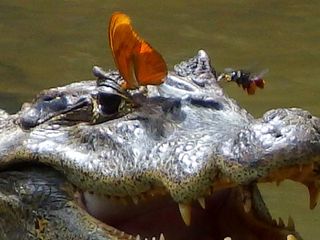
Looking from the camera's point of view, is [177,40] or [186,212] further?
[177,40]

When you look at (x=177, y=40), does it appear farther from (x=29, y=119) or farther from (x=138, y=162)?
(x=138, y=162)

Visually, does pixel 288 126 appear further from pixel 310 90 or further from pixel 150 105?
pixel 310 90

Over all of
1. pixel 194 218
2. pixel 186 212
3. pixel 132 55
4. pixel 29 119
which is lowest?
pixel 194 218

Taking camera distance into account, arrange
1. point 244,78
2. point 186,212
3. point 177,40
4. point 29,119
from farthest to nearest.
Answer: point 177,40 → point 244,78 → point 29,119 → point 186,212

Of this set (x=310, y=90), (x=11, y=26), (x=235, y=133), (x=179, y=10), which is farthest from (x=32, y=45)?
(x=235, y=133)

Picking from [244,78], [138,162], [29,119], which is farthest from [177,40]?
[138,162]

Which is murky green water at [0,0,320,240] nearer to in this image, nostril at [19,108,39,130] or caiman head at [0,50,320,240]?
nostril at [19,108,39,130]

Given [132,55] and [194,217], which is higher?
[132,55]

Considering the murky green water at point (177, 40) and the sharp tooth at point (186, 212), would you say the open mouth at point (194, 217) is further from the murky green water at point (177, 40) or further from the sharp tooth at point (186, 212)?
the murky green water at point (177, 40)
